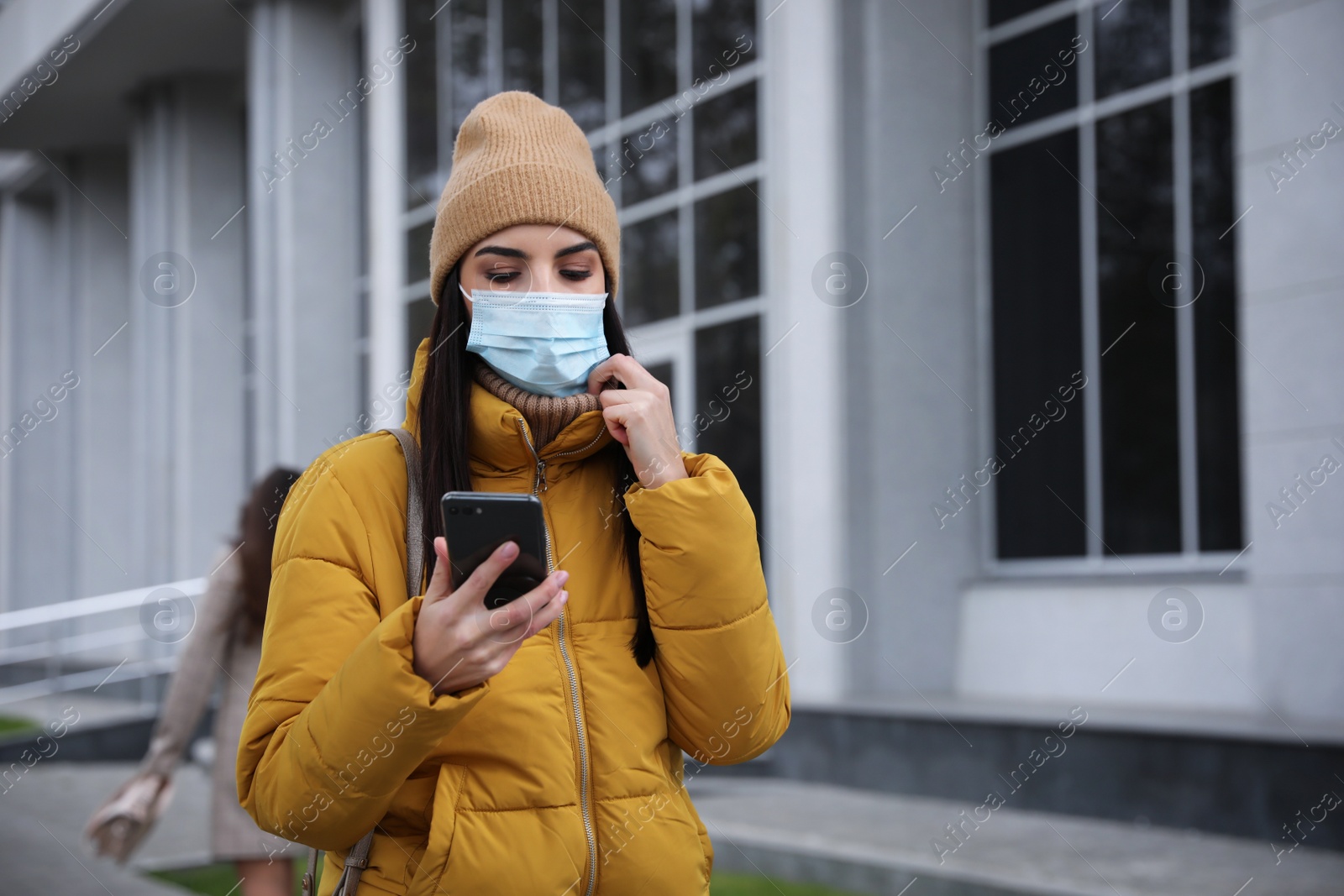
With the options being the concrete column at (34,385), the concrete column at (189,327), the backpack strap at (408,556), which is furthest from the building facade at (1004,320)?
the concrete column at (34,385)

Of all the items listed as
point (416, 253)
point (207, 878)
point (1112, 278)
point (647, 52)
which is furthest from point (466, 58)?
point (207, 878)

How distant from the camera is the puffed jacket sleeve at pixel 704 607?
187 centimetres

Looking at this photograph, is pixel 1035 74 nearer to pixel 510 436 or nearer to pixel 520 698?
pixel 510 436

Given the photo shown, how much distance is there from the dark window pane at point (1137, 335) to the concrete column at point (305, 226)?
32.0 ft

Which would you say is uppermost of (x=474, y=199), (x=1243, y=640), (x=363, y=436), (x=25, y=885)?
(x=474, y=199)

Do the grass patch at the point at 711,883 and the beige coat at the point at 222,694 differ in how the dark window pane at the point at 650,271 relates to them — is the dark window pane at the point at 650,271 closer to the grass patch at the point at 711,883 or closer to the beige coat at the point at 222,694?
the grass patch at the point at 711,883

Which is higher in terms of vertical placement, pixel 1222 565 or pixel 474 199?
pixel 474 199

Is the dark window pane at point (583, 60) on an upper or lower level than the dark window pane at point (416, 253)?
upper

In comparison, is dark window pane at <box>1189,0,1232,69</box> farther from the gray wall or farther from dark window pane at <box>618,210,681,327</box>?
dark window pane at <box>618,210,681,327</box>

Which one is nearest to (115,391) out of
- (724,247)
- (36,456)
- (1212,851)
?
(36,456)

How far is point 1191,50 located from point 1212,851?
15.9 feet

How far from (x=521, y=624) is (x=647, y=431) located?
1.35ft

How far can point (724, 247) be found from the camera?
971cm

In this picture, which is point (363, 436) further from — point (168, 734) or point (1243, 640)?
point (1243, 640)
